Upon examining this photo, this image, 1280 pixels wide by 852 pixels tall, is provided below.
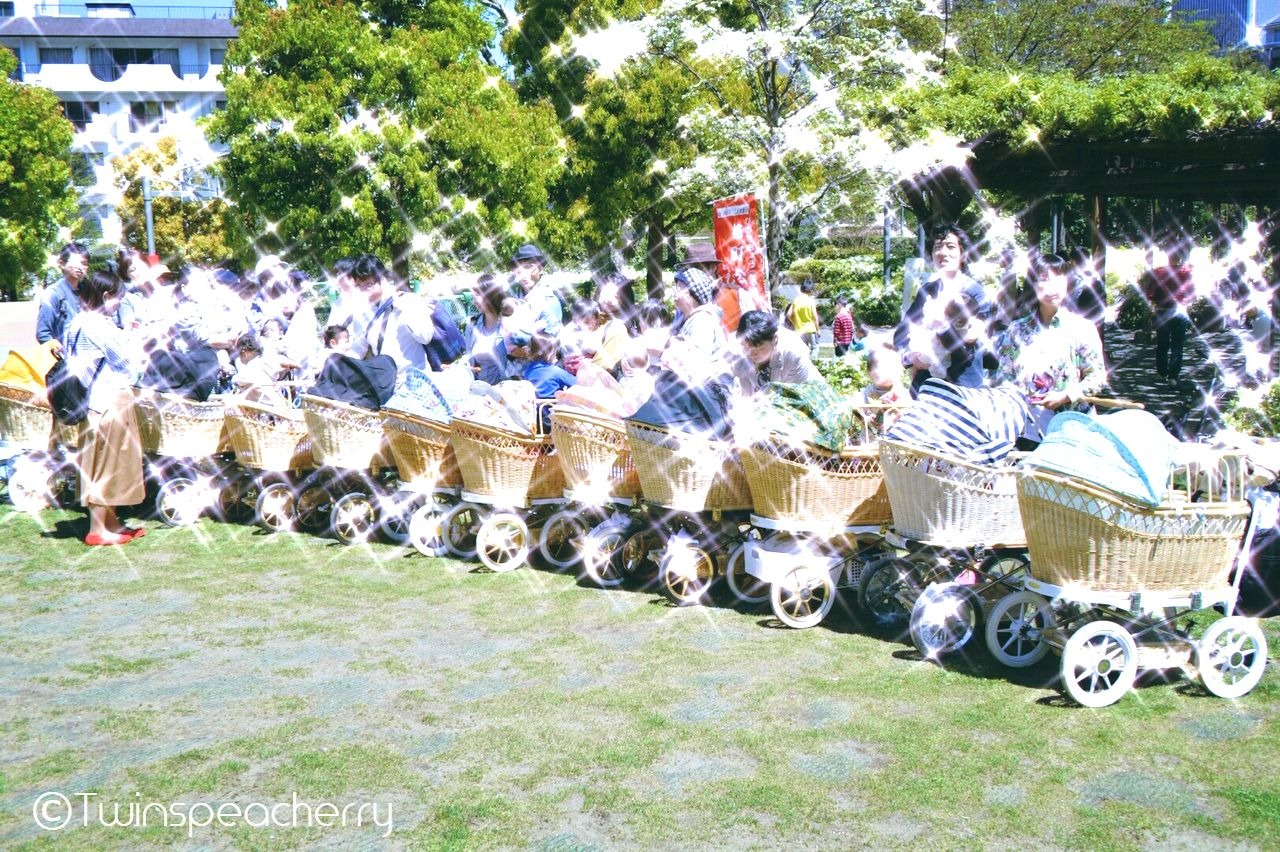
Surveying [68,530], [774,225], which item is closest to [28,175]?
[774,225]

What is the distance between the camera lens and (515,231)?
23812mm

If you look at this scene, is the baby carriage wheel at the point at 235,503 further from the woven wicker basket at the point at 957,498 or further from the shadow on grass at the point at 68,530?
the woven wicker basket at the point at 957,498

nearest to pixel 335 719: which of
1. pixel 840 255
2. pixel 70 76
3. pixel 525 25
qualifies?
pixel 525 25

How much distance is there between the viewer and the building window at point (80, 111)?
60.1m

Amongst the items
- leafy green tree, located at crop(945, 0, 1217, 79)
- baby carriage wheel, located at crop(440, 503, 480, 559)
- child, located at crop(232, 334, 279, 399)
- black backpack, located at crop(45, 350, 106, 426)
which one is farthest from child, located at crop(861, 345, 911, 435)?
leafy green tree, located at crop(945, 0, 1217, 79)

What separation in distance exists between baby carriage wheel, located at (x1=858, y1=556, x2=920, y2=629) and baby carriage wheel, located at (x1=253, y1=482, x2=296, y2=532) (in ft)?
14.1

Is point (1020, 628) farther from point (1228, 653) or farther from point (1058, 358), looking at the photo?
point (1058, 358)

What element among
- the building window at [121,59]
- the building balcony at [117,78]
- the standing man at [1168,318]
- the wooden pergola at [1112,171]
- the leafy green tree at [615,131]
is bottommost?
the standing man at [1168,318]

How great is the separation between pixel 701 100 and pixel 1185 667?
1751cm

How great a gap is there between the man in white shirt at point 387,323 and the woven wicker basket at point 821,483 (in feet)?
9.68

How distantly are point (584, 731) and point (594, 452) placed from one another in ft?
7.71

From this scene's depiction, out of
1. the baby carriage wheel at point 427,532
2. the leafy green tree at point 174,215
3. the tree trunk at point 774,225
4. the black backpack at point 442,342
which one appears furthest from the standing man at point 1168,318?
the leafy green tree at point 174,215

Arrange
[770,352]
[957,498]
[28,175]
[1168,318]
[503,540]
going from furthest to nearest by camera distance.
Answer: [28,175]
[1168,318]
[503,540]
[770,352]
[957,498]

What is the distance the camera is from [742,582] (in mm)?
7074
